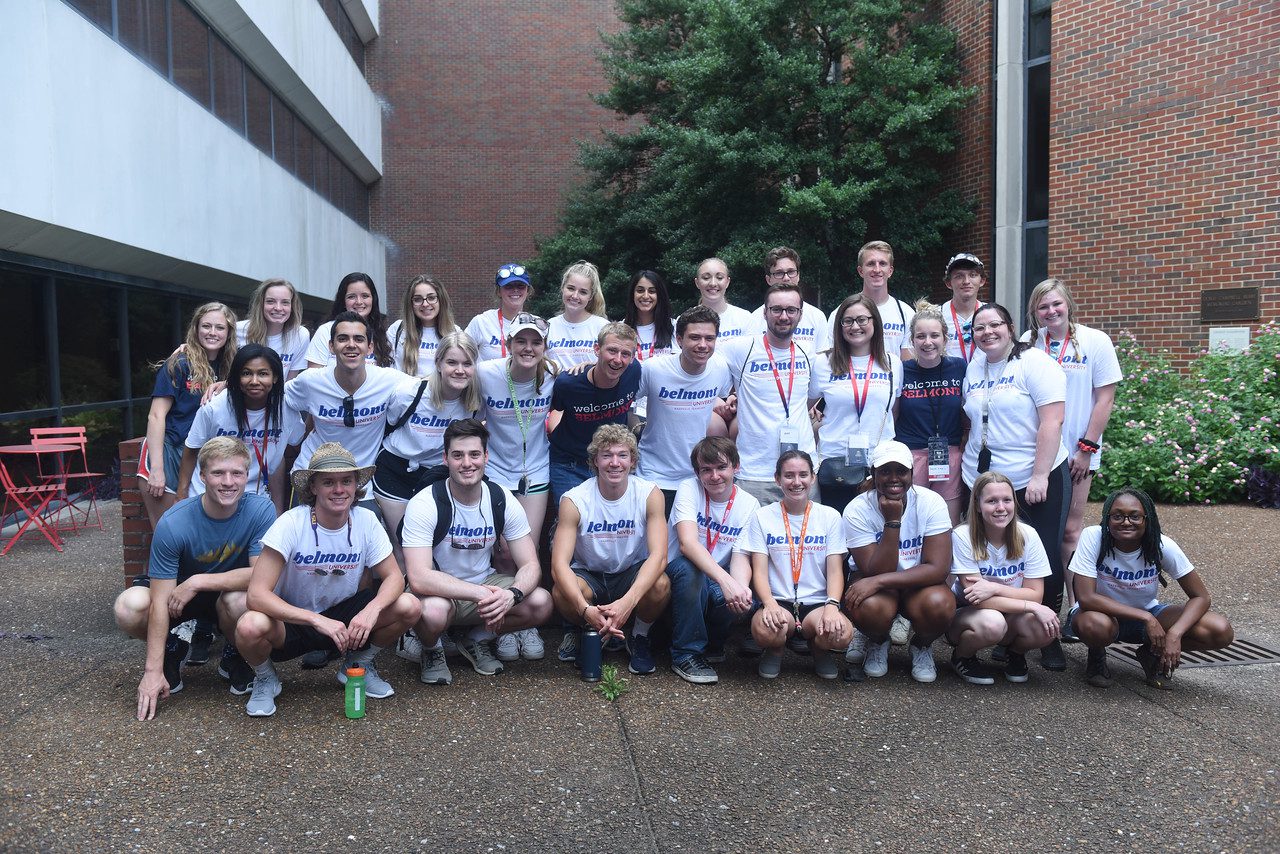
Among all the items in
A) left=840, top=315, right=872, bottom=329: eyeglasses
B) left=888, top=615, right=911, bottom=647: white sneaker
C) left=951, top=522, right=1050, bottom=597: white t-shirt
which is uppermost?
left=840, top=315, right=872, bottom=329: eyeglasses

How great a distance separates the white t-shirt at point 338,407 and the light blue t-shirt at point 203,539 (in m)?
0.64

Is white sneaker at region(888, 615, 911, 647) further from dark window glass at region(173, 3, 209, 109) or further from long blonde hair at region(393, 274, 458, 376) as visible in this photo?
dark window glass at region(173, 3, 209, 109)

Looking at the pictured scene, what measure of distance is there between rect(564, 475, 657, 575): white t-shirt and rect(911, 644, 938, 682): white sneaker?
145cm

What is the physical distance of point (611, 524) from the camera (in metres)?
5.09

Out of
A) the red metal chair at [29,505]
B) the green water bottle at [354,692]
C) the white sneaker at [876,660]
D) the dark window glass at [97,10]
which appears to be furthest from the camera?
the dark window glass at [97,10]

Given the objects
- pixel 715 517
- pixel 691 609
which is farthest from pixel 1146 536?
pixel 691 609

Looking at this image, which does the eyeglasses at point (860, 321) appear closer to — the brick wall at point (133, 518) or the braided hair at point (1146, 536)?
the braided hair at point (1146, 536)

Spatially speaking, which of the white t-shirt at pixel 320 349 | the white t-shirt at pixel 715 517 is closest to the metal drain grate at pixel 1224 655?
the white t-shirt at pixel 715 517

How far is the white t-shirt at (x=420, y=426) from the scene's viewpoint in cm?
532

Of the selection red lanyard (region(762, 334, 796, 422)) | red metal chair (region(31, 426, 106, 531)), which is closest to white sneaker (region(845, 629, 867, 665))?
red lanyard (region(762, 334, 796, 422))

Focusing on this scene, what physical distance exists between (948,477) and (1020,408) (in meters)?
0.54

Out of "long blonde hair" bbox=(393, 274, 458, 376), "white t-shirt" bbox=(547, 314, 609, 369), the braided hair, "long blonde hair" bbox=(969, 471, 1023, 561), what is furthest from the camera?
"long blonde hair" bbox=(393, 274, 458, 376)

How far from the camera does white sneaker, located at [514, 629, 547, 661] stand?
205 inches

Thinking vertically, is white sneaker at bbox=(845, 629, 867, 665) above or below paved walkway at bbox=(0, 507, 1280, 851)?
above
